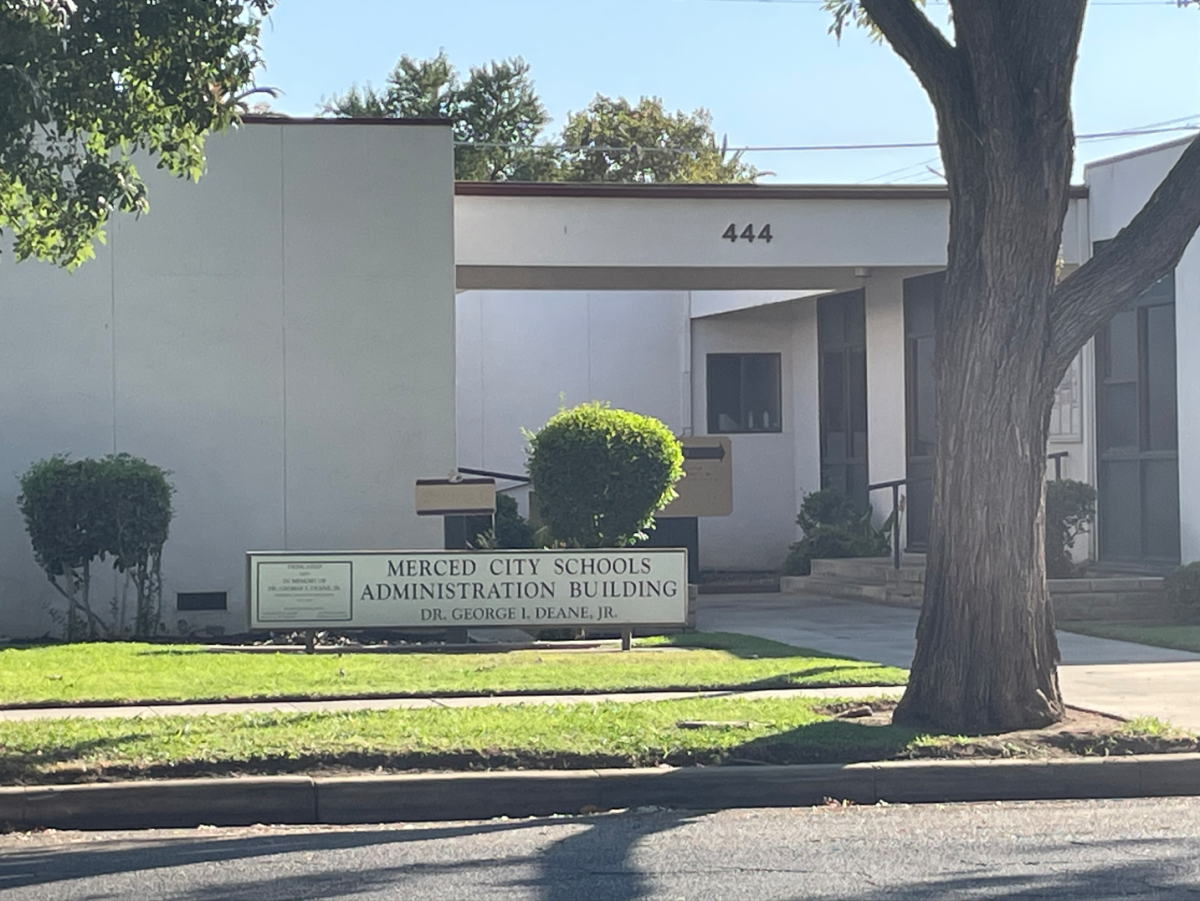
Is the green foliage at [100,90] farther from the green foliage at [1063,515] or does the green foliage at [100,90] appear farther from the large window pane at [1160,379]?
the large window pane at [1160,379]

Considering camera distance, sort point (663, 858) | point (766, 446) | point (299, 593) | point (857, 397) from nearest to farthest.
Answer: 1. point (663, 858)
2. point (299, 593)
3. point (857, 397)
4. point (766, 446)

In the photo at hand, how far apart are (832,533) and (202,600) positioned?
10.6 m

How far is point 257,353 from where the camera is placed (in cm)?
1756

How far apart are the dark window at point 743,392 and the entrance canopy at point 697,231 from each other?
7.43m

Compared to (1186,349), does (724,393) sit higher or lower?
higher

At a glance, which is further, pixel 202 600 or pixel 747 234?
pixel 747 234

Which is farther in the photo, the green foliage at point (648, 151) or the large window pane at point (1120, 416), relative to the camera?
the green foliage at point (648, 151)

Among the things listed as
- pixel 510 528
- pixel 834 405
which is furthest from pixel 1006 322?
pixel 834 405

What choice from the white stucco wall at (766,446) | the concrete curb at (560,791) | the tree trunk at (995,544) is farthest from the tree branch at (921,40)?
the white stucco wall at (766,446)

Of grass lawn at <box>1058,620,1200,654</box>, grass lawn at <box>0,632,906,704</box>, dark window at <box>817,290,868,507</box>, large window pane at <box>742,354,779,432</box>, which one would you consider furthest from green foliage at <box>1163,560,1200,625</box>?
large window pane at <box>742,354,779,432</box>

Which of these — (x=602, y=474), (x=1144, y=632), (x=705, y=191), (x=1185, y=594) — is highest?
(x=705, y=191)

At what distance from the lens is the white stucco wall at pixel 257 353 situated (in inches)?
679

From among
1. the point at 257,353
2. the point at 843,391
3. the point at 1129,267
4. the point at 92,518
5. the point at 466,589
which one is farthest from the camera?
the point at 843,391

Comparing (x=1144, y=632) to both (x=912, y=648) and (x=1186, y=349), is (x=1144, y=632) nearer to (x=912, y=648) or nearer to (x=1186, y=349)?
(x=912, y=648)
